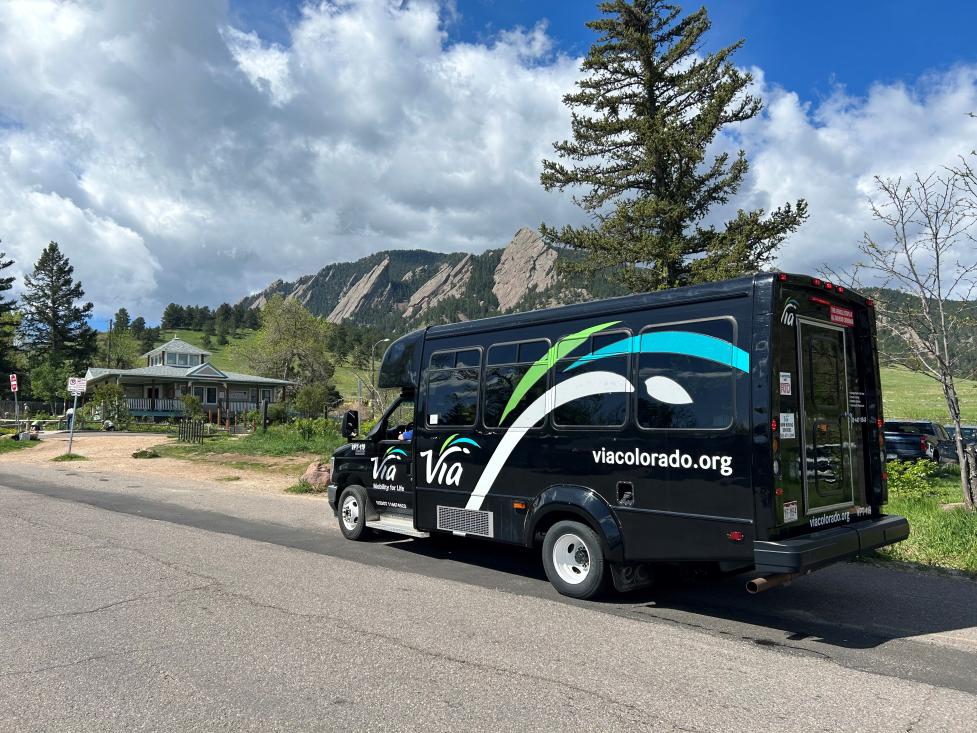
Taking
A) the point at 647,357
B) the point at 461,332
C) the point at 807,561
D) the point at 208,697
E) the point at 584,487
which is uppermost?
the point at 461,332

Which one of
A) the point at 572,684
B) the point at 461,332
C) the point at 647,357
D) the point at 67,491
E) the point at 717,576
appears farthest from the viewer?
the point at 67,491

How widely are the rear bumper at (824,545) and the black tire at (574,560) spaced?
1.51 m

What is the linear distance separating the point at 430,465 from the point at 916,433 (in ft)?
51.2

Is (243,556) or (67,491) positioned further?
(67,491)

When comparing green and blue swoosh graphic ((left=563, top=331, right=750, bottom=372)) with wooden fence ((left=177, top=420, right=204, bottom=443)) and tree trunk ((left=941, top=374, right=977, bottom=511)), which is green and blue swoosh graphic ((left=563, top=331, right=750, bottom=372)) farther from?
wooden fence ((left=177, top=420, right=204, bottom=443))

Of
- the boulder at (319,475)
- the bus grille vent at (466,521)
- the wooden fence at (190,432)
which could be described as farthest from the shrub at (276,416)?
the bus grille vent at (466,521)

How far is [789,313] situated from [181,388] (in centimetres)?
5528

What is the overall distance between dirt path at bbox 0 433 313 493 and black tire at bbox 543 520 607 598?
438 inches

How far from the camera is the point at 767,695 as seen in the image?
14.2ft

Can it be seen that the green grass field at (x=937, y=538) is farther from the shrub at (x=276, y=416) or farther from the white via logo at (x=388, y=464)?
the shrub at (x=276, y=416)

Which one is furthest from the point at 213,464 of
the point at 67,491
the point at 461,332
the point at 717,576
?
the point at 717,576

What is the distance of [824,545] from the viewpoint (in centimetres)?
558

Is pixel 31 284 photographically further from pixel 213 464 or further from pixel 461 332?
pixel 461 332

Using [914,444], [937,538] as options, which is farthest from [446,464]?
[914,444]
